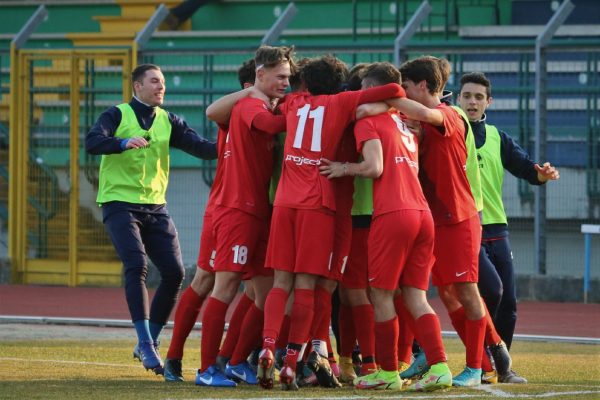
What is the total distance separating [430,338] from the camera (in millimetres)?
8180

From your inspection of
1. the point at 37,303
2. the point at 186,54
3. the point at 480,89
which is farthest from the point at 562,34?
the point at 480,89

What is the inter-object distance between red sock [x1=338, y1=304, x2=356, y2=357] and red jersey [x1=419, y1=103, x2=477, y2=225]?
958 millimetres

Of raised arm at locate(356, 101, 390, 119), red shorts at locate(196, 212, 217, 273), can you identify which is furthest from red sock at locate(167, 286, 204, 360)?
raised arm at locate(356, 101, 390, 119)

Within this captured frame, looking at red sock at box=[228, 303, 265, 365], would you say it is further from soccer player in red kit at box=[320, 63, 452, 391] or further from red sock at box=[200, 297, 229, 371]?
soccer player in red kit at box=[320, 63, 452, 391]

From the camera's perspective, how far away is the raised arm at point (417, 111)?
27.0 ft

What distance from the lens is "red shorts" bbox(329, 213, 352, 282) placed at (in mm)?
8461

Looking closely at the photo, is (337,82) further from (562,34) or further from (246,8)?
(246,8)

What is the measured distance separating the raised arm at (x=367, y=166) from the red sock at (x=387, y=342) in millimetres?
899

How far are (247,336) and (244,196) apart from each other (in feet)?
2.94

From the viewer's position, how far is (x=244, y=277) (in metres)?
8.84

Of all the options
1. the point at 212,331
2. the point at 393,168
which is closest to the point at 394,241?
the point at 393,168

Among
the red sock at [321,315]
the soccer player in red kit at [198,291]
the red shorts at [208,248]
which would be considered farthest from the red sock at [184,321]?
the red sock at [321,315]

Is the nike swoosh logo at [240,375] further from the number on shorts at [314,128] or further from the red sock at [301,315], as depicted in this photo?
the number on shorts at [314,128]

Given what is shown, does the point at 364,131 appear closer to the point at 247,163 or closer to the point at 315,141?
the point at 315,141
